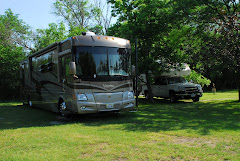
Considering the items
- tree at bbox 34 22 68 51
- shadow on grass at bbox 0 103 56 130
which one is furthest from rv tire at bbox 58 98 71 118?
tree at bbox 34 22 68 51

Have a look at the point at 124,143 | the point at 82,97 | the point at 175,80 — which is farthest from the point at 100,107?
the point at 175,80

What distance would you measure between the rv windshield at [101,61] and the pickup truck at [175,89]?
8.95m

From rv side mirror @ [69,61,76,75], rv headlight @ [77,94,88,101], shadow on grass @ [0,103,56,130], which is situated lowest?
shadow on grass @ [0,103,56,130]

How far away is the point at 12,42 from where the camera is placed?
103 feet

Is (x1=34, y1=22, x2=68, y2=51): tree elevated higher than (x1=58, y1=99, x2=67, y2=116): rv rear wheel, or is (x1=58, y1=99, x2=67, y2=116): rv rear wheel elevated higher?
(x1=34, y1=22, x2=68, y2=51): tree

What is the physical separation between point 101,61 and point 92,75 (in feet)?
2.34

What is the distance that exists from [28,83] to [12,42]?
17.0 metres

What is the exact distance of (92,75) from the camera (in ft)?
32.7

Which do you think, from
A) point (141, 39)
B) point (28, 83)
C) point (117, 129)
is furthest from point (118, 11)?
point (117, 129)

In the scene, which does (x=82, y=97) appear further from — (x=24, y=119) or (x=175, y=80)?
(x=175, y=80)

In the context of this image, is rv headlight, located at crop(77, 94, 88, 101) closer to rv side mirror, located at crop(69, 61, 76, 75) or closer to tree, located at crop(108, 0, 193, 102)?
rv side mirror, located at crop(69, 61, 76, 75)

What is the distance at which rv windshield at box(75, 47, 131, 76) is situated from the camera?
32.6ft

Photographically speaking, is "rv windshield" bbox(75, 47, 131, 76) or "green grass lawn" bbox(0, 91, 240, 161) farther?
"rv windshield" bbox(75, 47, 131, 76)

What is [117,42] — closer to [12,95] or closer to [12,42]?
[12,95]
